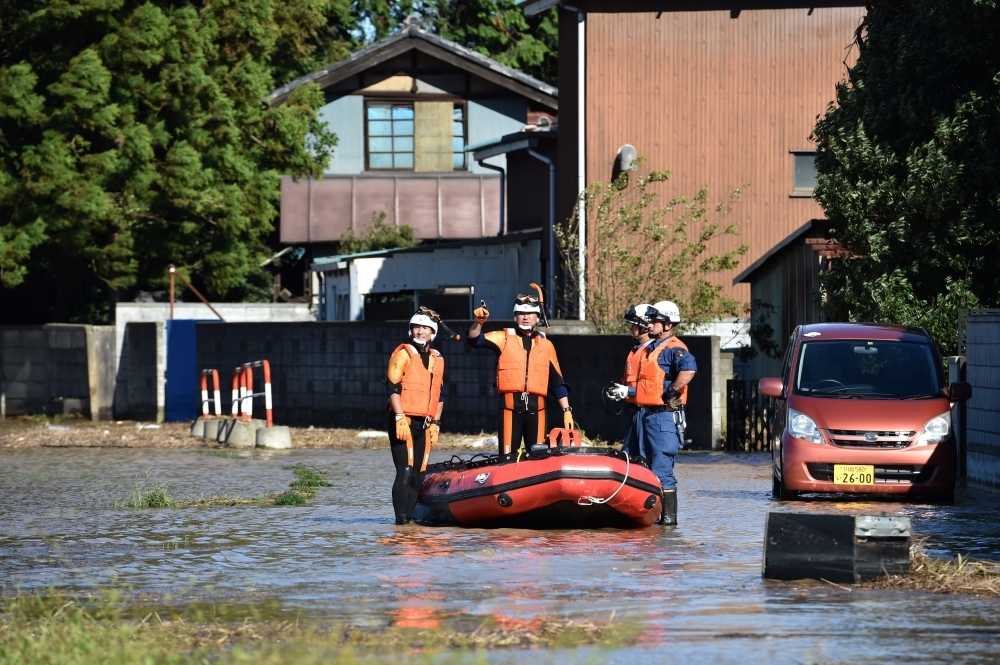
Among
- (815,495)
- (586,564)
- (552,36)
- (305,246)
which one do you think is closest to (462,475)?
(586,564)

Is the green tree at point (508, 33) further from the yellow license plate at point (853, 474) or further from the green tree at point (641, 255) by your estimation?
the yellow license plate at point (853, 474)

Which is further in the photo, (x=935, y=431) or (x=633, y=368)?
(x=935, y=431)

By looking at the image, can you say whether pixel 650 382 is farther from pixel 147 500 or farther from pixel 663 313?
pixel 147 500

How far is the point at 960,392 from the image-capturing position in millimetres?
16141

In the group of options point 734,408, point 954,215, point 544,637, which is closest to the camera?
point 544,637

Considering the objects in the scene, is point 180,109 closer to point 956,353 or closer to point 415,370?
point 956,353

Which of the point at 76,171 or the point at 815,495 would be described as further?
the point at 76,171

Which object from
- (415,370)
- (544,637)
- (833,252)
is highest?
(833,252)

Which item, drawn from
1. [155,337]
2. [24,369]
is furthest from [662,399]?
[24,369]

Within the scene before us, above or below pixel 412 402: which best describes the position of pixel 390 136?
above

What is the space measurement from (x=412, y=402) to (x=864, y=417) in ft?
14.2

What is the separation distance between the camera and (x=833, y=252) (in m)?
23.7

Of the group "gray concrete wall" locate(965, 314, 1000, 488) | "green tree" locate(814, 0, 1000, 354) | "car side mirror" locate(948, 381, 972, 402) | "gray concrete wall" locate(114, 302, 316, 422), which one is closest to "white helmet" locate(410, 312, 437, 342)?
"car side mirror" locate(948, 381, 972, 402)

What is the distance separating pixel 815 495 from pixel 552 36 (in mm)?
35751
